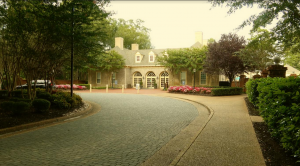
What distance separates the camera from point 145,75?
114ft

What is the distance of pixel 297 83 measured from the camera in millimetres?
4023

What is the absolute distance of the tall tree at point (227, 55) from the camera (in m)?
22.1

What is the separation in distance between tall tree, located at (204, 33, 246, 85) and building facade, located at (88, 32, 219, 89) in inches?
344

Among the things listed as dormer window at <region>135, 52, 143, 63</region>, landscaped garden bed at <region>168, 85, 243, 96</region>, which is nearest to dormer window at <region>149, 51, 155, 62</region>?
dormer window at <region>135, 52, 143, 63</region>

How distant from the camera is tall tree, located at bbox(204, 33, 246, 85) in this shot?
2214 cm

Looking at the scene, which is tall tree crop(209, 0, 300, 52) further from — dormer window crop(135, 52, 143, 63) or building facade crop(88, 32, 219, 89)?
dormer window crop(135, 52, 143, 63)

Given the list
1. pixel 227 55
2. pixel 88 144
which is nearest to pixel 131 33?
pixel 227 55

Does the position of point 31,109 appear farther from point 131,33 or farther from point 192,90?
point 131,33

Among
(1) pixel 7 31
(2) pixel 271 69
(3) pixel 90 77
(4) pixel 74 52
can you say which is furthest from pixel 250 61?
(3) pixel 90 77

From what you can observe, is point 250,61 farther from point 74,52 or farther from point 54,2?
point 54,2

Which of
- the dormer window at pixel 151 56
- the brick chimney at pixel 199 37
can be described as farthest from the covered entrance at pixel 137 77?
the brick chimney at pixel 199 37

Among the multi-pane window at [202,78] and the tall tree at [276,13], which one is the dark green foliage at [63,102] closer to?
the tall tree at [276,13]

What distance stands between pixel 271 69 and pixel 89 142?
9.91 m

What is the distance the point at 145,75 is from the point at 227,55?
1591 cm
